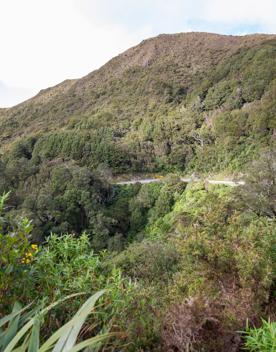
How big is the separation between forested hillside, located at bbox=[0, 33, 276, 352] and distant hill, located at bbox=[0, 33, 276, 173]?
0.78 feet

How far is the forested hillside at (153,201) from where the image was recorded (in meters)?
2.59

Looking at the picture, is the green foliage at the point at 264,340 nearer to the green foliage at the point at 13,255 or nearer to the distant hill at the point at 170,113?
the green foliage at the point at 13,255

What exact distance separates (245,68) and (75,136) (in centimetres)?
2711

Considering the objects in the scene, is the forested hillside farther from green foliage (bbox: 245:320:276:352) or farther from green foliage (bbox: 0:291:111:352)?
green foliage (bbox: 0:291:111:352)

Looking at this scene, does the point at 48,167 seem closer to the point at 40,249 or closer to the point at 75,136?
the point at 75,136

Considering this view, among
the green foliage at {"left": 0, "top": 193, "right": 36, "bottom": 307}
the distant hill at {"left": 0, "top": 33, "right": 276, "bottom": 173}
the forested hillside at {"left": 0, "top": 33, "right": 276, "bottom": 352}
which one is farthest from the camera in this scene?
the distant hill at {"left": 0, "top": 33, "right": 276, "bottom": 173}

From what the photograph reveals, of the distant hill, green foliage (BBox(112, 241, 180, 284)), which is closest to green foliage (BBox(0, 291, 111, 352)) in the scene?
green foliage (BBox(112, 241, 180, 284))

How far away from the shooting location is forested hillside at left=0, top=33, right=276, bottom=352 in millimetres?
2586

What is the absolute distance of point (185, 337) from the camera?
2412 mm

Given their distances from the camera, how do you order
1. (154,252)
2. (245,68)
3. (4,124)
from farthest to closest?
(4,124) → (245,68) → (154,252)

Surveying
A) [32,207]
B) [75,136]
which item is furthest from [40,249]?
[75,136]

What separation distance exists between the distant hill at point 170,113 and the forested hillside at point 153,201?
236 millimetres

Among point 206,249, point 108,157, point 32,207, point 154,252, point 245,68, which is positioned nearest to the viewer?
point 206,249

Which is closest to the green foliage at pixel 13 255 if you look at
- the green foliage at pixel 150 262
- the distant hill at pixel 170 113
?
the green foliage at pixel 150 262
